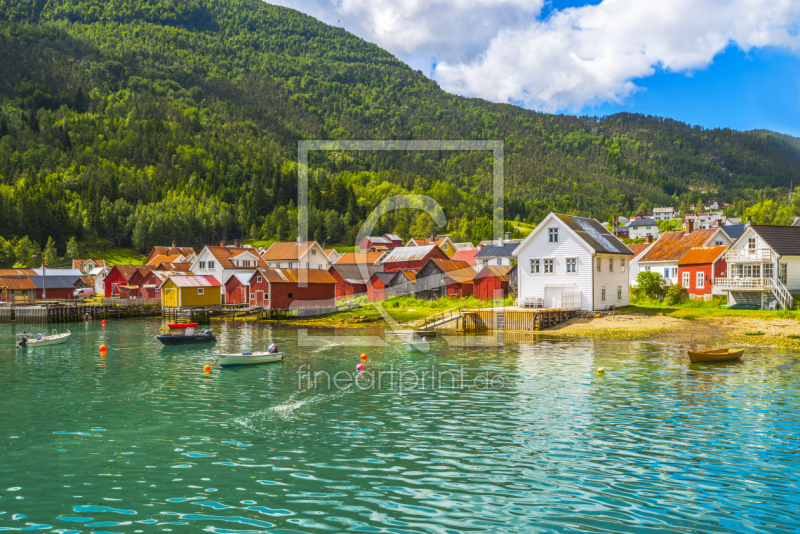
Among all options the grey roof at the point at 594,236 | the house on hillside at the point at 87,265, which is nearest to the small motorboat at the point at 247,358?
the grey roof at the point at 594,236

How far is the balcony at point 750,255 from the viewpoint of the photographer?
5678cm

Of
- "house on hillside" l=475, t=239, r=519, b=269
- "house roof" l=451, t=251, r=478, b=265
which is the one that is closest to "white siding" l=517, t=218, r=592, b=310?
"house on hillside" l=475, t=239, r=519, b=269

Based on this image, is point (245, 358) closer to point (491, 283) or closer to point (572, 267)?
point (572, 267)

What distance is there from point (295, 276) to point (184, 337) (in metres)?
38.5

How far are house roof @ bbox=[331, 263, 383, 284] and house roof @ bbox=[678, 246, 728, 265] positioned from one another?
4999 cm

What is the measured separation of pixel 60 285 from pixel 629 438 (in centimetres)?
11781

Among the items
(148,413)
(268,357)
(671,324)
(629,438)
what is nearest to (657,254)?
(671,324)

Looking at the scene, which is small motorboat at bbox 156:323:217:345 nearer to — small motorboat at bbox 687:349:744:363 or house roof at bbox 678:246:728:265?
small motorboat at bbox 687:349:744:363

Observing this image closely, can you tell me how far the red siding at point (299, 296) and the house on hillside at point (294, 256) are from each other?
74.4 ft

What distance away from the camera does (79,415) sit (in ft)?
83.5

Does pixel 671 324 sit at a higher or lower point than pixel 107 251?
lower

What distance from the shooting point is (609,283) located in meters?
61.7

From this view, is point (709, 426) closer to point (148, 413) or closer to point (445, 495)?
point (445, 495)

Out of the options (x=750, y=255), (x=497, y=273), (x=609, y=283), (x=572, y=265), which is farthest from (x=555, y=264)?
(x=750, y=255)
